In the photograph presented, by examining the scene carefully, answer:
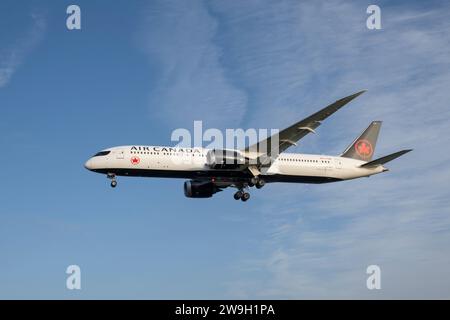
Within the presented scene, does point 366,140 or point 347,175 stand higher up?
point 366,140

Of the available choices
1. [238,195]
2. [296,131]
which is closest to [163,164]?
[238,195]

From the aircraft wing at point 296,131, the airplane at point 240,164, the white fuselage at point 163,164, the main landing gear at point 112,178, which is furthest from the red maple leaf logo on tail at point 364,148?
the main landing gear at point 112,178

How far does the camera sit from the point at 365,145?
73.3 metres

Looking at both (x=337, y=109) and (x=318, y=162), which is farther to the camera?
(x=318, y=162)

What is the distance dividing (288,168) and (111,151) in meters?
16.7

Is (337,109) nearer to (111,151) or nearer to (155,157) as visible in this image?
(155,157)

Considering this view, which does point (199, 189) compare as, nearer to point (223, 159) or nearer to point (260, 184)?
point (260, 184)

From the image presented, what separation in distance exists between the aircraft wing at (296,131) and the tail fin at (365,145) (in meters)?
11.8

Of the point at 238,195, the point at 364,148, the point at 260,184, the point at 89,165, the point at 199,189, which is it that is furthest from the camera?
the point at 364,148

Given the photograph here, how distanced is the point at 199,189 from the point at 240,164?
844cm

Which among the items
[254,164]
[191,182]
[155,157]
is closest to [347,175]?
[254,164]

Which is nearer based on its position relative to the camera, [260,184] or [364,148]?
[260,184]
